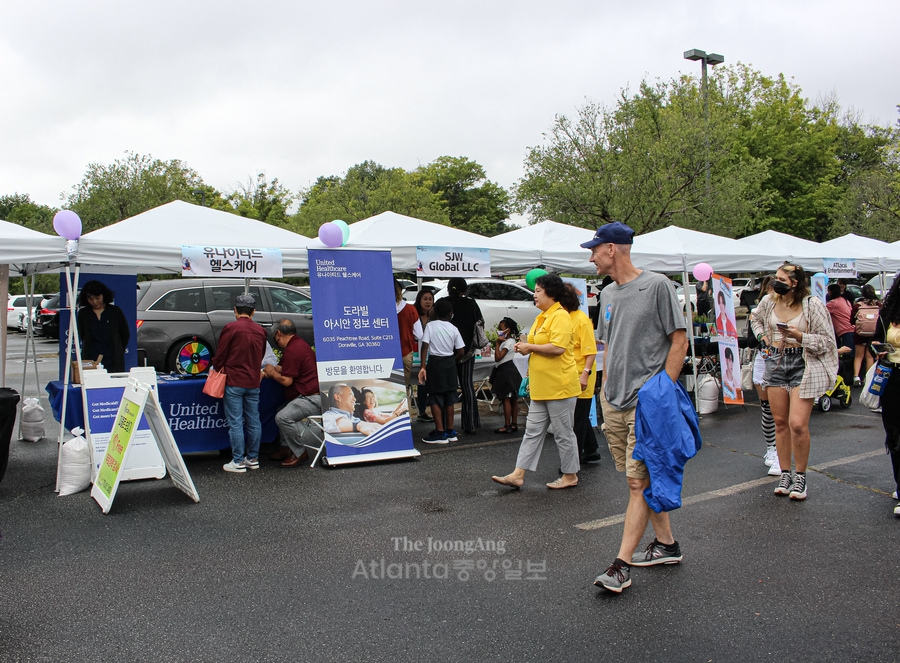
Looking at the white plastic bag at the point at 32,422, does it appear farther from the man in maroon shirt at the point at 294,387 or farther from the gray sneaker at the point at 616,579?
the gray sneaker at the point at 616,579

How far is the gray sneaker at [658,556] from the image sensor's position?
4.17 meters

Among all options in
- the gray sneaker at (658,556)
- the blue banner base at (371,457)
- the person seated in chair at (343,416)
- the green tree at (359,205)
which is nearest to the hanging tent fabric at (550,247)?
the person seated in chair at (343,416)

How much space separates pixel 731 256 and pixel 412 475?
6.51m

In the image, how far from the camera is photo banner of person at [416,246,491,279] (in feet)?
27.2

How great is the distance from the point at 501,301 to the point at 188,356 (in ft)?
23.1

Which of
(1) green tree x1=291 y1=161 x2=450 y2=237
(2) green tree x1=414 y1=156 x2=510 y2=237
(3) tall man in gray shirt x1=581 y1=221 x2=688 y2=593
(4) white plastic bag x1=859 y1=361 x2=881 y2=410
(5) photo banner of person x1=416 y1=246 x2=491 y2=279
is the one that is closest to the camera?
(3) tall man in gray shirt x1=581 y1=221 x2=688 y2=593

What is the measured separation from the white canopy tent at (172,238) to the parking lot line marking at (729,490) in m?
4.28

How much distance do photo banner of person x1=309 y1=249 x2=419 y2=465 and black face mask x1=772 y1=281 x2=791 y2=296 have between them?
146 inches

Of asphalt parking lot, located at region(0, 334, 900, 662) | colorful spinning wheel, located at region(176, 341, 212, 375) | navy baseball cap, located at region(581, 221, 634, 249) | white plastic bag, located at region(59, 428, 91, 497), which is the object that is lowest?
asphalt parking lot, located at region(0, 334, 900, 662)

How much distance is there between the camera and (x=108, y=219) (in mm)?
28906

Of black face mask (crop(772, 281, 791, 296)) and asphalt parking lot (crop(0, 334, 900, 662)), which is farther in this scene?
black face mask (crop(772, 281, 791, 296))

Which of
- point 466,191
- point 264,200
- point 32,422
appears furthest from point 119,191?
point 466,191

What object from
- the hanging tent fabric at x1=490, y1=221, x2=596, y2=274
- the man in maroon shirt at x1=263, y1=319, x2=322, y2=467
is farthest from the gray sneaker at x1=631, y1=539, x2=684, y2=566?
the hanging tent fabric at x1=490, y1=221, x2=596, y2=274

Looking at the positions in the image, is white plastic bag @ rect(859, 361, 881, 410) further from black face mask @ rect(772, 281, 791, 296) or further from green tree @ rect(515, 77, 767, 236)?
green tree @ rect(515, 77, 767, 236)
